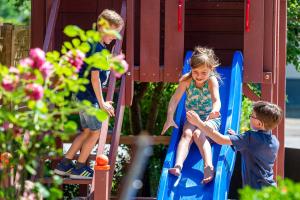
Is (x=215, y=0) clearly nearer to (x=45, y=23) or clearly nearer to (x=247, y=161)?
(x=45, y=23)

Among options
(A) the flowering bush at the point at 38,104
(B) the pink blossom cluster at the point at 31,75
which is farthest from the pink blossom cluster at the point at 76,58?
(B) the pink blossom cluster at the point at 31,75

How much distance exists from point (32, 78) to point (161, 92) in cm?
769

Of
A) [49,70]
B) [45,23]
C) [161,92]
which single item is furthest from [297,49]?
[49,70]

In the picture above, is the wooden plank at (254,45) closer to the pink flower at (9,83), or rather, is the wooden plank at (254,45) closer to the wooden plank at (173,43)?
the wooden plank at (173,43)

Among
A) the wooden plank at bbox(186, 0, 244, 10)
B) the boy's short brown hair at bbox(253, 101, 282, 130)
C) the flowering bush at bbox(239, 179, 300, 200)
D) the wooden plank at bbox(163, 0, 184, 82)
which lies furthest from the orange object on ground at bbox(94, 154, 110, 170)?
the wooden plank at bbox(186, 0, 244, 10)

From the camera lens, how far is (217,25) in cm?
995

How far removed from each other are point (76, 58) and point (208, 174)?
3.00 metres

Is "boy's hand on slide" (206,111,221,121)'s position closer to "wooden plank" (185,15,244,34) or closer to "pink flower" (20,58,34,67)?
"wooden plank" (185,15,244,34)

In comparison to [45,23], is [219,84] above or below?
below

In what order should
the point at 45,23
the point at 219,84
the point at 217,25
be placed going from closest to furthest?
1. the point at 219,84
2. the point at 45,23
3. the point at 217,25

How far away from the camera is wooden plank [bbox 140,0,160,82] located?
27.7ft

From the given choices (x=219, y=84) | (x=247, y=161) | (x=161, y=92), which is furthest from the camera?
(x=161, y=92)

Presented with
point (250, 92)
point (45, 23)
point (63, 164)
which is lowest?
point (63, 164)

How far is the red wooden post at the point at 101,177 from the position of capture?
6.17m
